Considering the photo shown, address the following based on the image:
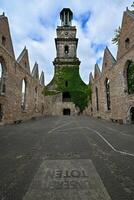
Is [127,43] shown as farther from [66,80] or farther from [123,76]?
[66,80]

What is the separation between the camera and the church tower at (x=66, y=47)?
35812 millimetres

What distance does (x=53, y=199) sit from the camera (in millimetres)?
2645

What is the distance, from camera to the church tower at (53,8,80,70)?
117 feet

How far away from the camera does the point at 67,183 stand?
320 cm

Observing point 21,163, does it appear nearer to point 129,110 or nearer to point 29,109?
point 129,110

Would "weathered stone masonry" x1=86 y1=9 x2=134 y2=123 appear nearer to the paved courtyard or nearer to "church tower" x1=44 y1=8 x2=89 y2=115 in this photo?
"church tower" x1=44 y1=8 x2=89 y2=115

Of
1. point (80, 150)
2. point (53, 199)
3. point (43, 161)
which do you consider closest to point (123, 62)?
point (80, 150)

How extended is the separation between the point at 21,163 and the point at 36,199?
6.58 feet

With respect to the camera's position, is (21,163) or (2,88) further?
(2,88)

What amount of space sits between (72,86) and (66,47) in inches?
403

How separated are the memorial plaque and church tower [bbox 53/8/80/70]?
1294 inches

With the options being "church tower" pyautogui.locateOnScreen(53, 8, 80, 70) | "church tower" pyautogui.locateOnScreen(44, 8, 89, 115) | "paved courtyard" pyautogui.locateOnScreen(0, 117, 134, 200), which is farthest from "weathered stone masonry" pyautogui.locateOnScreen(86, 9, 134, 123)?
"church tower" pyautogui.locateOnScreen(53, 8, 80, 70)

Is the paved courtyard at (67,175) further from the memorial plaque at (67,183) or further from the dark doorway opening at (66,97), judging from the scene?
the dark doorway opening at (66,97)

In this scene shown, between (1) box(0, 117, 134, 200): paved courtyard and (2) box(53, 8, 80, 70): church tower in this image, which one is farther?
(2) box(53, 8, 80, 70): church tower
